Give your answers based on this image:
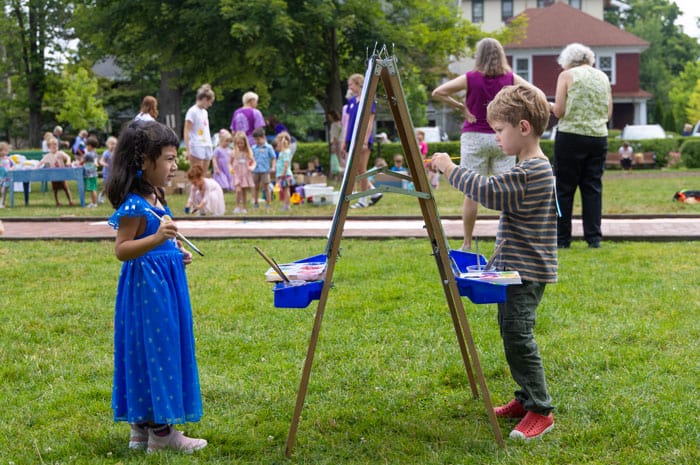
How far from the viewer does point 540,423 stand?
3.88 m

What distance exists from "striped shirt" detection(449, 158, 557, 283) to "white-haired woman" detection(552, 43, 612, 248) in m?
4.96

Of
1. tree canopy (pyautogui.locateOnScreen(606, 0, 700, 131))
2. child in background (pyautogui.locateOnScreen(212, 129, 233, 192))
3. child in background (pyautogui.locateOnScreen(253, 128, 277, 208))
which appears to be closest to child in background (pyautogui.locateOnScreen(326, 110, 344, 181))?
child in background (pyautogui.locateOnScreen(212, 129, 233, 192))

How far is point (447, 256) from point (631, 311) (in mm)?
2730

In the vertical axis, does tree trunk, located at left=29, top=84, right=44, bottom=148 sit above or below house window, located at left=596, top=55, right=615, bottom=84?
below

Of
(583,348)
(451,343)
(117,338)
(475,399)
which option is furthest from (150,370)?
(583,348)

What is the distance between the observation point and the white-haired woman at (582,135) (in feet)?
28.3

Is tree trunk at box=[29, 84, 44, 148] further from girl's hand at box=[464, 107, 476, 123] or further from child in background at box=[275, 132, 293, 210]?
girl's hand at box=[464, 107, 476, 123]

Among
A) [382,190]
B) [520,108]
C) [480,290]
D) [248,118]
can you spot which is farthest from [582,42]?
[382,190]

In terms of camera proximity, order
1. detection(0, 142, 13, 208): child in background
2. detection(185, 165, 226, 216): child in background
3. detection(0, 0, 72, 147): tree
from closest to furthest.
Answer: detection(185, 165, 226, 216): child in background
detection(0, 142, 13, 208): child in background
detection(0, 0, 72, 147): tree

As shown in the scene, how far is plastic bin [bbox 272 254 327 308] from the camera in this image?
3619mm

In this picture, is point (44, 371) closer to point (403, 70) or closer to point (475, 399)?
point (475, 399)

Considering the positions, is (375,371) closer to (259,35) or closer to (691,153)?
(259,35)

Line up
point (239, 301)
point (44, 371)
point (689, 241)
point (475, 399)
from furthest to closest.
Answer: point (689, 241)
point (239, 301)
point (44, 371)
point (475, 399)

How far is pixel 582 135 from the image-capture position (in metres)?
8.71
